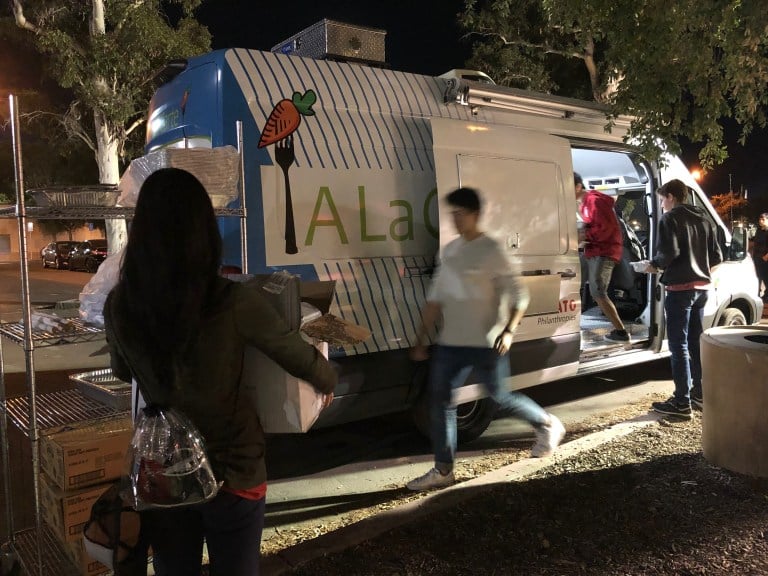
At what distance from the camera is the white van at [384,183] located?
3779mm

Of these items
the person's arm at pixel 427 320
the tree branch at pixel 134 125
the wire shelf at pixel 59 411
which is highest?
the tree branch at pixel 134 125

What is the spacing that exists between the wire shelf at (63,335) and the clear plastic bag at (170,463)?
1165 millimetres

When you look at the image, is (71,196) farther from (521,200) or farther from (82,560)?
(521,200)

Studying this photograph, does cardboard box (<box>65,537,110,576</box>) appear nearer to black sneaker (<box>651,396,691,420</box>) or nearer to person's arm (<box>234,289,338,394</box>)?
person's arm (<box>234,289,338,394</box>)

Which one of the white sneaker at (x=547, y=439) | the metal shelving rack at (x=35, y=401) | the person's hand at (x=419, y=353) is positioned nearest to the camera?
the metal shelving rack at (x=35, y=401)

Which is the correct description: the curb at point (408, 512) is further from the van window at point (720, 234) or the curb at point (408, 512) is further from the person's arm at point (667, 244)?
the van window at point (720, 234)

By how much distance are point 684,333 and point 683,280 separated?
17.6 inches

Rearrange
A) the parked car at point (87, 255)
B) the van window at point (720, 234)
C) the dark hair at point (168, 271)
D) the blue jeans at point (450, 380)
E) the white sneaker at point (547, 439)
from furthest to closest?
the parked car at point (87, 255), the van window at point (720, 234), the white sneaker at point (547, 439), the blue jeans at point (450, 380), the dark hair at point (168, 271)

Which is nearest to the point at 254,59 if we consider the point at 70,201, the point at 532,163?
the point at 70,201

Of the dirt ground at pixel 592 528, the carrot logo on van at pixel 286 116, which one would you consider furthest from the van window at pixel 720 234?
the carrot logo on van at pixel 286 116

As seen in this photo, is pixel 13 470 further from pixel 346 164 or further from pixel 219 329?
pixel 219 329

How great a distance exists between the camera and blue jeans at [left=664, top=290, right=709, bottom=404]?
17.4ft

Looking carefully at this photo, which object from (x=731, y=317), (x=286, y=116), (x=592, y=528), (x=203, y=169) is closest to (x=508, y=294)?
(x=592, y=528)

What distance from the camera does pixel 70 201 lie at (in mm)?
2836
